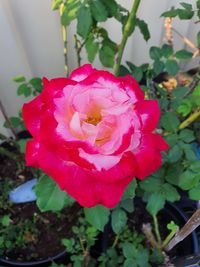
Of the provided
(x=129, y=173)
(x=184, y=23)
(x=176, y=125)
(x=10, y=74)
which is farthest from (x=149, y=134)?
(x=184, y=23)

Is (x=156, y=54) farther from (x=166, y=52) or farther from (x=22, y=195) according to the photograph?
(x=22, y=195)

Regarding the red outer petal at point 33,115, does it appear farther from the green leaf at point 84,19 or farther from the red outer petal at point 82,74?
the green leaf at point 84,19

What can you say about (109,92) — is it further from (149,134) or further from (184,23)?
(184,23)

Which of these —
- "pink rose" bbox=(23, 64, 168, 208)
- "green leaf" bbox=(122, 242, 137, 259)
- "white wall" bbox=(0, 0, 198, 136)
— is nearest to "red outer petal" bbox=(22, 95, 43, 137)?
"pink rose" bbox=(23, 64, 168, 208)

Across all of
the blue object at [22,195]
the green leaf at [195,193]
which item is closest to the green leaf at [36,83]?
the blue object at [22,195]

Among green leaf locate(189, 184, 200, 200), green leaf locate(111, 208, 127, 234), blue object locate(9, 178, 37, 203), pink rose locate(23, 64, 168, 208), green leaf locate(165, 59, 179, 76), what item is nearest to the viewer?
pink rose locate(23, 64, 168, 208)

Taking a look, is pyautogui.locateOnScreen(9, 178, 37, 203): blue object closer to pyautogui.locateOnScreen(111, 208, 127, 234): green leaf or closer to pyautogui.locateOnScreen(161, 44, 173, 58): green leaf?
pyautogui.locateOnScreen(111, 208, 127, 234): green leaf
